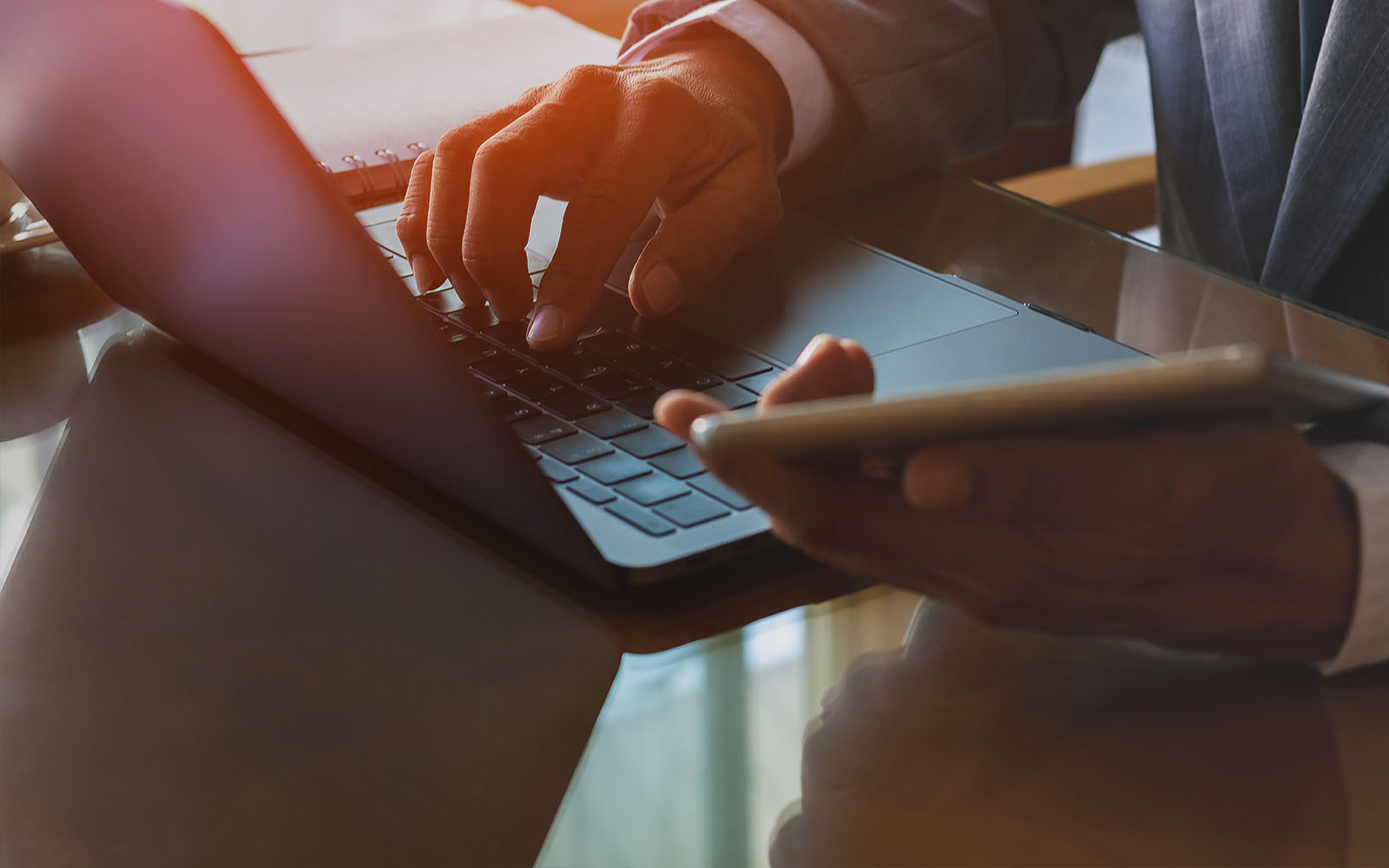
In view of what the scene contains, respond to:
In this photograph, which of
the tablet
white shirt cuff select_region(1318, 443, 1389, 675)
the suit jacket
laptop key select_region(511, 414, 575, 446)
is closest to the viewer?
the tablet

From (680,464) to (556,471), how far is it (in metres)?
0.04

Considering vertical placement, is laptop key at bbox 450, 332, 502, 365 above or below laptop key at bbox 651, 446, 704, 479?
below

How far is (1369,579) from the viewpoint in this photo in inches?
14.2

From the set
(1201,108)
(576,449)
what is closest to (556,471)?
(576,449)

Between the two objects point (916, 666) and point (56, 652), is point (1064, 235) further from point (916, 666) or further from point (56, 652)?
point (56, 652)

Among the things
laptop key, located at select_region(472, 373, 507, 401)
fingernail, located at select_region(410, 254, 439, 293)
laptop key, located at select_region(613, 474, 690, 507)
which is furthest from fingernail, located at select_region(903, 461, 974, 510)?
fingernail, located at select_region(410, 254, 439, 293)

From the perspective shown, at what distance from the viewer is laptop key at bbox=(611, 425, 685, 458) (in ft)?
1.46

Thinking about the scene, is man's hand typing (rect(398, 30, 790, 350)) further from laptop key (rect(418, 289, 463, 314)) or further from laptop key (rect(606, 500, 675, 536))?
laptop key (rect(606, 500, 675, 536))

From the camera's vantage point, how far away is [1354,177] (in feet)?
2.33

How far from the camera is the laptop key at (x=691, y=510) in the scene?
0.40 metres

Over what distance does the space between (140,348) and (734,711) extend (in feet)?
1.17

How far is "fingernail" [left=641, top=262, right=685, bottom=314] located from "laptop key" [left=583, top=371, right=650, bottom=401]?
0.24 feet

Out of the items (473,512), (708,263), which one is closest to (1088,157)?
(708,263)

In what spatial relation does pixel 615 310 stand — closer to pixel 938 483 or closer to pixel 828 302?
pixel 828 302
